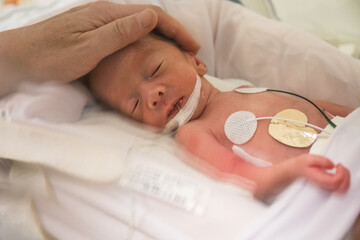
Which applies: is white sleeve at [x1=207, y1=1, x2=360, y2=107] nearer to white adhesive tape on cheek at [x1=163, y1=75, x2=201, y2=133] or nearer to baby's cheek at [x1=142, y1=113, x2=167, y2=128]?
white adhesive tape on cheek at [x1=163, y1=75, x2=201, y2=133]

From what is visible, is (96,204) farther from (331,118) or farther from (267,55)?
(267,55)

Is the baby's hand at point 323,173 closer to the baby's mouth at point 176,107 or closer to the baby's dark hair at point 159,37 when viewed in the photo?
the baby's mouth at point 176,107

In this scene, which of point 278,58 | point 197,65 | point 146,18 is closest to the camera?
point 146,18

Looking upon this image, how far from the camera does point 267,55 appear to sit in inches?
52.2

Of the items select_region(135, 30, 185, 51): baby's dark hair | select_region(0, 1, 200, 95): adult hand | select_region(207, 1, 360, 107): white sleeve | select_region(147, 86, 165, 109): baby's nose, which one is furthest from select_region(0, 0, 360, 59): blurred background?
select_region(147, 86, 165, 109): baby's nose

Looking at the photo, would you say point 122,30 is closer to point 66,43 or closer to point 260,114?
point 66,43

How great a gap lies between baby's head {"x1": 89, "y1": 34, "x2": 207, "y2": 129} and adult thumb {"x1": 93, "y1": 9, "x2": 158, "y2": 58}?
2.5 inches

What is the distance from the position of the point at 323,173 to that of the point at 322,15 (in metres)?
0.87

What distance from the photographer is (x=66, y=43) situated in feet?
3.14

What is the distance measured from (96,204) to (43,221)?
0.17m

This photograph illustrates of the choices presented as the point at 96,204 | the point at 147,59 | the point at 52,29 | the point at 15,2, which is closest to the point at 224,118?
the point at 147,59

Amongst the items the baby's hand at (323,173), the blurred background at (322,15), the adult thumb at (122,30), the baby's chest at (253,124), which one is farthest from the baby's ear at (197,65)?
the baby's hand at (323,173)

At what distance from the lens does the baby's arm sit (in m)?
0.65

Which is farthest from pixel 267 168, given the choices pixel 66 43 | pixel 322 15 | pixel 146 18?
pixel 322 15
